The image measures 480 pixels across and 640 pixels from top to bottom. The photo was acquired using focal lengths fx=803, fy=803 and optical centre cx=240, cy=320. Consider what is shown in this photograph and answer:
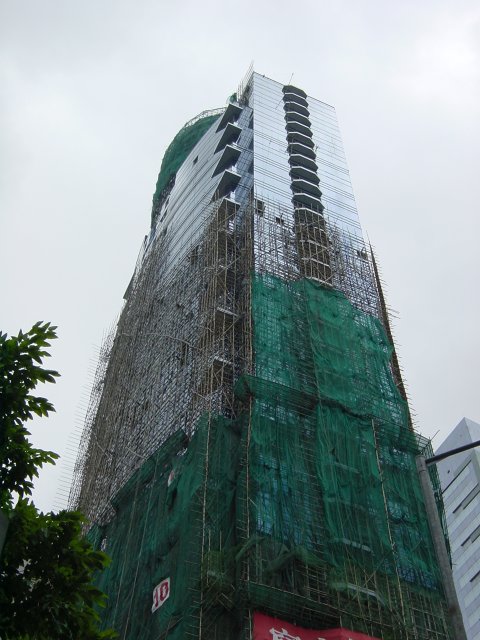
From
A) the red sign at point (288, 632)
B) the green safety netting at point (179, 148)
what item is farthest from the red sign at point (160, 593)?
the green safety netting at point (179, 148)

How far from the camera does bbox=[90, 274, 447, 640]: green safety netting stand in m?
16.2

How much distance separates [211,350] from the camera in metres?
22.4

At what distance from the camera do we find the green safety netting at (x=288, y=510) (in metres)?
16.2

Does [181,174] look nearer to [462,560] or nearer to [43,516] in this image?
[462,560]

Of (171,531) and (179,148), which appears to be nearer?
(171,531)

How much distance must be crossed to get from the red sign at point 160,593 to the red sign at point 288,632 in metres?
2.51

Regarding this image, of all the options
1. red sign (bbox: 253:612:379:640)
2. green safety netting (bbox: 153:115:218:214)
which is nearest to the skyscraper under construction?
red sign (bbox: 253:612:379:640)

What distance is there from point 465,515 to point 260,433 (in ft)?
102

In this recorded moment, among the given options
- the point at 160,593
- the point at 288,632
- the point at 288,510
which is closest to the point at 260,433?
the point at 288,510

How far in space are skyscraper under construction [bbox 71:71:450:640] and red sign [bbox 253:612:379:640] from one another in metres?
0.04

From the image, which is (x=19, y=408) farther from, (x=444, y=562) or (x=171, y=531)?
(x=171, y=531)

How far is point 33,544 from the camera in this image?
A: 8359 mm

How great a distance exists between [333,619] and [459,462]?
113ft

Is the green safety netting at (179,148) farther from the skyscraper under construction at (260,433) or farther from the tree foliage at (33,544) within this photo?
the tree foliage at (33,544)
